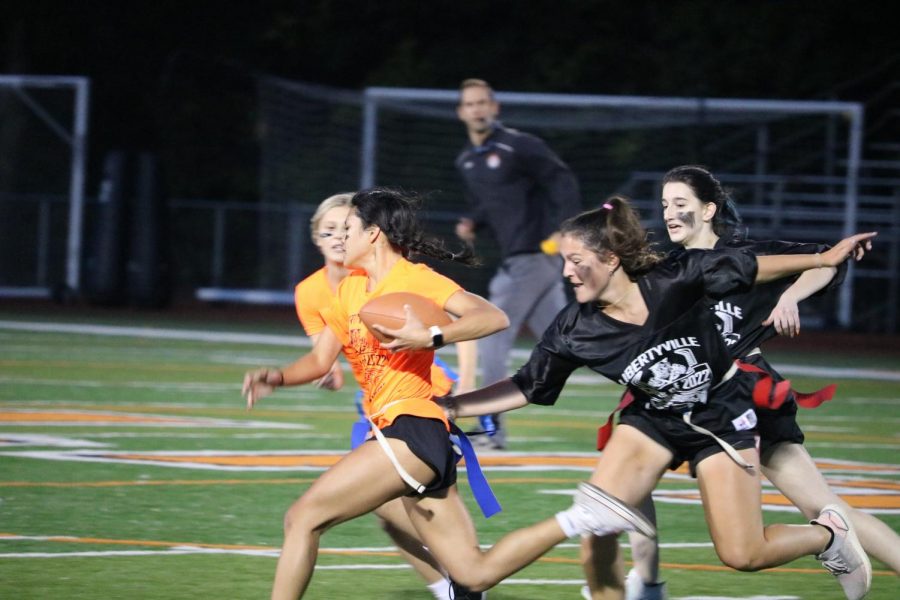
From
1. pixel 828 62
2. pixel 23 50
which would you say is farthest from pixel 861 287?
pixel 23 50

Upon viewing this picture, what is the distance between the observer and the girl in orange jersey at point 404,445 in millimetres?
5277

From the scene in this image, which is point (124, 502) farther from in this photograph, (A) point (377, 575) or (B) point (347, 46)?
(B) point (347, 46)

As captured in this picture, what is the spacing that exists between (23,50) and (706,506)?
33313mm

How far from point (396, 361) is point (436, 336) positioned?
28 cm

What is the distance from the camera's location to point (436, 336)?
5.34m

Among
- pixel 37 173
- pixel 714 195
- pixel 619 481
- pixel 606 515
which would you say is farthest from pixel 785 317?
pixel 37 173

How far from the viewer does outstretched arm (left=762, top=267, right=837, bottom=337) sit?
6.05 m

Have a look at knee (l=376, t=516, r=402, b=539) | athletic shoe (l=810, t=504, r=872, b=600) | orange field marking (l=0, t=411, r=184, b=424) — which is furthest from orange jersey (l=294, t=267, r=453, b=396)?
orange field marking (l=0, t=411, r=184, b=424)

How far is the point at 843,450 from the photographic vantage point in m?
11.1

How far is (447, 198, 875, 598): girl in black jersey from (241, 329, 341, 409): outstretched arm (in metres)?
0.68

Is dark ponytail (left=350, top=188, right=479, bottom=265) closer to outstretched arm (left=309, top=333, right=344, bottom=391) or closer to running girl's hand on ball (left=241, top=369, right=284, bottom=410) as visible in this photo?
running girl's hand on ball (left=241, top=369, right=284, bottom=410)

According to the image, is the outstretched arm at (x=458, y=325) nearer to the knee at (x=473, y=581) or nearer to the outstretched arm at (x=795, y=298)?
the knee at (x=473, y=581)

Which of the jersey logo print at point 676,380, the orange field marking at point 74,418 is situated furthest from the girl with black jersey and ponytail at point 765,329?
the orange field marking at point 74,418

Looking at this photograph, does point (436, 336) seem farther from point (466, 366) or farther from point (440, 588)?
point (466, 366)
